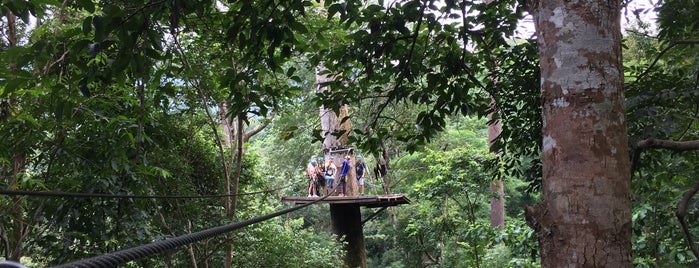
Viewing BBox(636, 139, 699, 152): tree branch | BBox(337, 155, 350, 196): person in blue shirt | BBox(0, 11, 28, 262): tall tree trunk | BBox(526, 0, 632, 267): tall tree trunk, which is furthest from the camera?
BBox(337, 155, 350, 196): person in blue shirt

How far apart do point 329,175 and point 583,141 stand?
255 inches

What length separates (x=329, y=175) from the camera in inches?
293

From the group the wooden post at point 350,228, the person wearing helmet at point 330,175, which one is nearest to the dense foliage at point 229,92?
the person wearing helmet at point 330,175

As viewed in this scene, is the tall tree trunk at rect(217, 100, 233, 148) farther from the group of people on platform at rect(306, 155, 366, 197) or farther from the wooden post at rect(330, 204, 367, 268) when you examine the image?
the wooden post at rect(330, 204, 367, 268)

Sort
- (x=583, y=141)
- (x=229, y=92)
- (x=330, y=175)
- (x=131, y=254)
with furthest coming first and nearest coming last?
(x=330, y=175) → (x=229, y=92) → (x=583, y=141) → (x=131, y=254)

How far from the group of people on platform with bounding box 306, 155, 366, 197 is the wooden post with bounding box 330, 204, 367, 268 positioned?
253 mm

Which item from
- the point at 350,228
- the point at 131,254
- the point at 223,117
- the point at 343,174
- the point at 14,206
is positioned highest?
the point at 223,117

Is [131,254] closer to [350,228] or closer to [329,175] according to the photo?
[329,175]

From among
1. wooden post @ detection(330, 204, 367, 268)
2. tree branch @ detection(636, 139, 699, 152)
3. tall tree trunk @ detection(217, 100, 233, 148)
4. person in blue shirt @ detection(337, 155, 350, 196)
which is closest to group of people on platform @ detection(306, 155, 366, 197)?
person in blue shirt @ detection(337, 155, 350, 196)

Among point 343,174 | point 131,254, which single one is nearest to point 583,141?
point 131,254

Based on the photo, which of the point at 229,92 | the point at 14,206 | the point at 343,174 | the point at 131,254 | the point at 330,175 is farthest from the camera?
the point at 330,175

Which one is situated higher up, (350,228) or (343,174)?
(343,174)

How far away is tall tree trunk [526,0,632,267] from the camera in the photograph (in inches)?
39.4

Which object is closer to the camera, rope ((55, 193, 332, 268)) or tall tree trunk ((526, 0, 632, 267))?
rope ((55, 193, 332, 268))
